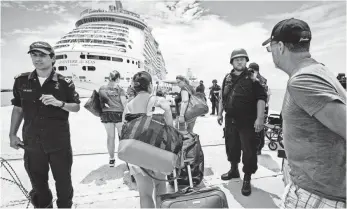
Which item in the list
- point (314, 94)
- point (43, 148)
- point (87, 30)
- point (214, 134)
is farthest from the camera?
point (87, 30)

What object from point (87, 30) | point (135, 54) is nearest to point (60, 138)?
point (135, 54)

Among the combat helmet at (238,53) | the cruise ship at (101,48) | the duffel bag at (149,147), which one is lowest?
the duffel bag at (149,147)

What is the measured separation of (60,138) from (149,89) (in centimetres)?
112

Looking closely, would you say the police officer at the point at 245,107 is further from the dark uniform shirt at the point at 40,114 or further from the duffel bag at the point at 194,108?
the dark uniform shirt at the point at 40,114

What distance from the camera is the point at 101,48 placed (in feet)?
91.2

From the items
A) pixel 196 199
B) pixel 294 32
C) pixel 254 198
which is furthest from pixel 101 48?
pixel 294 32

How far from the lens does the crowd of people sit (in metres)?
0.94

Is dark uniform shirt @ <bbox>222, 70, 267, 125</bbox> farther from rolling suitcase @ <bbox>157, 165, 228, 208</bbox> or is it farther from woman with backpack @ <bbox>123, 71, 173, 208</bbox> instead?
rolling suitcase @ <bbox>157, 165, 228, 208</bbox>

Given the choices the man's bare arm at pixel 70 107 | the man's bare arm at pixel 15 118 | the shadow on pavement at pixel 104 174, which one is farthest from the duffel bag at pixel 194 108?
the man's bare arm at pixel 15 118

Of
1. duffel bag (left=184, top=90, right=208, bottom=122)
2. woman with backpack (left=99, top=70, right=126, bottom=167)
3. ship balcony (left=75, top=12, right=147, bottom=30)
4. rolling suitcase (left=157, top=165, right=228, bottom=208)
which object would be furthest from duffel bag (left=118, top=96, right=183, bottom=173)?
ship balcony (left=75, top=12, right=147, bottom=30)

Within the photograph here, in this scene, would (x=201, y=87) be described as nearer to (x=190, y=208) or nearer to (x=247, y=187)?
(x=247, y=187)

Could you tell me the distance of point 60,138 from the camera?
2.05m

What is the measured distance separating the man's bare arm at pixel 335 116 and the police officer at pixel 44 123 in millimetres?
2220

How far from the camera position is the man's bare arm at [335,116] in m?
0.83
